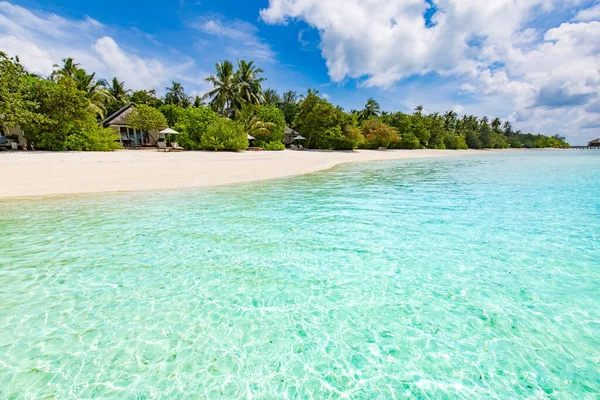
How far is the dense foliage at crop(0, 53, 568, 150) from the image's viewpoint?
20078 millimetres

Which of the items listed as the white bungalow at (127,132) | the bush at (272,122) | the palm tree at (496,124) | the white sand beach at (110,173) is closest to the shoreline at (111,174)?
the white sand beach at (110,173)

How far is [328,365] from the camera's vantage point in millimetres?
2674

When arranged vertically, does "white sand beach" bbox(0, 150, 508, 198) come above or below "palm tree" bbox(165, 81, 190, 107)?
below

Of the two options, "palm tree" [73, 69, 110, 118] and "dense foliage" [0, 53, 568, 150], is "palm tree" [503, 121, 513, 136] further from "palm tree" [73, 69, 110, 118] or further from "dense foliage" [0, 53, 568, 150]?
"palm tree" [73, 69, 110, 118]

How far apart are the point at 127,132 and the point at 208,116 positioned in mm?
11164

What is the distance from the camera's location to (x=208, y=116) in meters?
28.5

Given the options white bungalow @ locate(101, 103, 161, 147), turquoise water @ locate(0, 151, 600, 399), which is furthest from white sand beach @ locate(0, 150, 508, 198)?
white bungalow @ locate(101, 103, 161, 147)

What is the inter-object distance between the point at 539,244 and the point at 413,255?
9.20 feet

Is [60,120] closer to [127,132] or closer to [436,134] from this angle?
[127,132]

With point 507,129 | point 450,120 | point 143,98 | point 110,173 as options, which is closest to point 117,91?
point 143,98

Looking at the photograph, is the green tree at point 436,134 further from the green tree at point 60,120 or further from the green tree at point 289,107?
the green tree at point 60,120

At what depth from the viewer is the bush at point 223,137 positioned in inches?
1065

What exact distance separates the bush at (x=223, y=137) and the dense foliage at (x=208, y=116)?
0.09 m

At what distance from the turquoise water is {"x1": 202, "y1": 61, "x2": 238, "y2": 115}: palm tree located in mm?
35307
